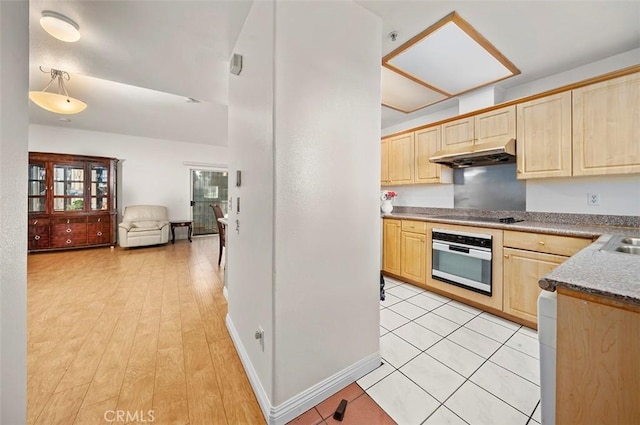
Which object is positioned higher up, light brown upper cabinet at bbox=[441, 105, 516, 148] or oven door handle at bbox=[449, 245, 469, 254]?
light brown upper cabinet at bbox=[441, 105, 516, 148]

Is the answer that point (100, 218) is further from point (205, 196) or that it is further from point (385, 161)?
point (385, 161)

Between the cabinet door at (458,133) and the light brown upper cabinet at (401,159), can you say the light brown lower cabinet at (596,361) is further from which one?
the light brown upper cabinet at (401,159)

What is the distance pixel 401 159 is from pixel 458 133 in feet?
2.95

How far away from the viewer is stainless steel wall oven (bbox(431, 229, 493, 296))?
2.37m

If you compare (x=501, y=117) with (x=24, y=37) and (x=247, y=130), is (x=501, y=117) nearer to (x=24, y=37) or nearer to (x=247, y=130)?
(x=247, y=130)

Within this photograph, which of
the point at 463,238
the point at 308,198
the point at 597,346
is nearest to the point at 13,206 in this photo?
the point at 308,198

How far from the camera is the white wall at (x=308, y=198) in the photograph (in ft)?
3.99

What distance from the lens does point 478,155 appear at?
104 inches

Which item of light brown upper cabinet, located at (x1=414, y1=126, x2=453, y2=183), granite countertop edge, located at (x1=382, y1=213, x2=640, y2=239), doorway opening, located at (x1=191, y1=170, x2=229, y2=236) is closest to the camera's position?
granite countertop edge, located at (x1=382, y1=213, x2=640, y2=239)

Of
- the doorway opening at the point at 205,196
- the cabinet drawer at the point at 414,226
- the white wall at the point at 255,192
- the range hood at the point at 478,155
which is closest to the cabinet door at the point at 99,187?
the doorway opening at the point at 205,196

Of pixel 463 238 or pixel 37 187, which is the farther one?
pixel 37 187

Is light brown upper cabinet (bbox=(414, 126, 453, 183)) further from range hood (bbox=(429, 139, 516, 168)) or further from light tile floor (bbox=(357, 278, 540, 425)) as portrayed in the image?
light tile floor (bbox=(357, 278, 540, 425))

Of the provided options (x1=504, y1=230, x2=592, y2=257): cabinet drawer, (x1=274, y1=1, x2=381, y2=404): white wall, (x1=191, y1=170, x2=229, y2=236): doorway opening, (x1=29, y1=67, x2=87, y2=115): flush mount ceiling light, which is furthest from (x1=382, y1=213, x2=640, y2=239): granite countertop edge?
(x1=191, y1=170, x2=229, y2=236): doorway opening

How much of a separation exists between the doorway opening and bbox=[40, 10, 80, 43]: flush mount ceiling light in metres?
5.25
